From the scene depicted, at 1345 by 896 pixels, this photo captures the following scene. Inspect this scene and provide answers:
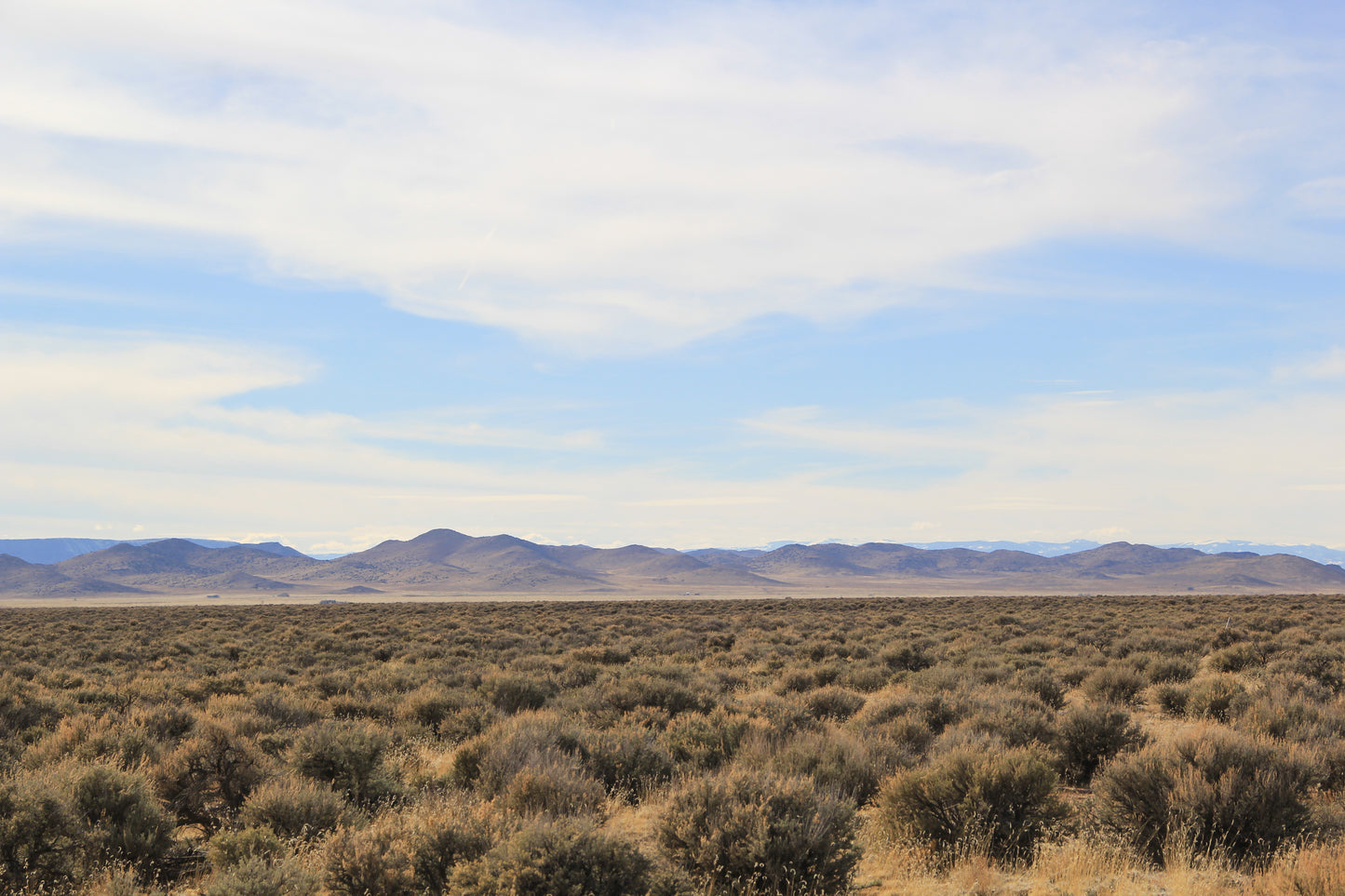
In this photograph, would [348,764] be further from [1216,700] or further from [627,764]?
[1216,700]

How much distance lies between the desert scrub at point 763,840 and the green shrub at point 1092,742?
539 cm

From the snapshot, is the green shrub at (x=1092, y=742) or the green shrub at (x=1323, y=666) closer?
the green shrub at (x=1092, y=742)

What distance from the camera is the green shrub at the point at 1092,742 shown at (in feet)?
33.7

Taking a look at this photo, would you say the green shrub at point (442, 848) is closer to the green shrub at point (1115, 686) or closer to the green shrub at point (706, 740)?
the green shrub at point (706, 740)

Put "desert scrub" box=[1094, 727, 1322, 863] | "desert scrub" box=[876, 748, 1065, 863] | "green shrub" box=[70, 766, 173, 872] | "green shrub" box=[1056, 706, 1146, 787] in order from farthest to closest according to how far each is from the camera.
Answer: "green shrub" box=[1056, 706, 1146, 787], "desert scrub" box=[876, 748, 1065, 863], "green shrub" box=[70, 766, 173, 872], "desert scrub" box=[1094, 727, 1322, 863]

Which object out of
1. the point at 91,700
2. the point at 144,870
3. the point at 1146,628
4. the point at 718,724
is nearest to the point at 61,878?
the point at 144,870

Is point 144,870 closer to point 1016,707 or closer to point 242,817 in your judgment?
point 242,817

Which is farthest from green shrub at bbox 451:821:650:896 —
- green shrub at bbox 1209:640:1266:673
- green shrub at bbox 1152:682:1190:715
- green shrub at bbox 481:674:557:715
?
green shrub at bbox 1209:640:1266:673

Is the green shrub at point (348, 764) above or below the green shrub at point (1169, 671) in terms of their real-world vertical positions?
above

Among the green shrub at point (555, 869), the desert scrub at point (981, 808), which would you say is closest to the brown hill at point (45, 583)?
the green shrub at point (555, 869)

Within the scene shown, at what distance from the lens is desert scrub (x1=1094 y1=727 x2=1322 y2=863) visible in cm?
684

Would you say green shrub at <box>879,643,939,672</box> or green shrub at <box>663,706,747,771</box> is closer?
A: green shrub at <box>663,706,747,771</box>

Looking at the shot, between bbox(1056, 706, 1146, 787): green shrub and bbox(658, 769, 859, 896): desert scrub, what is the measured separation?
5387mm

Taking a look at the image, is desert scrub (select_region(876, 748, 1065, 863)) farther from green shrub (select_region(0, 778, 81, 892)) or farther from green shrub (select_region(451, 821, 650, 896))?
green shrub (select_region(0, 778, 81, 892))
